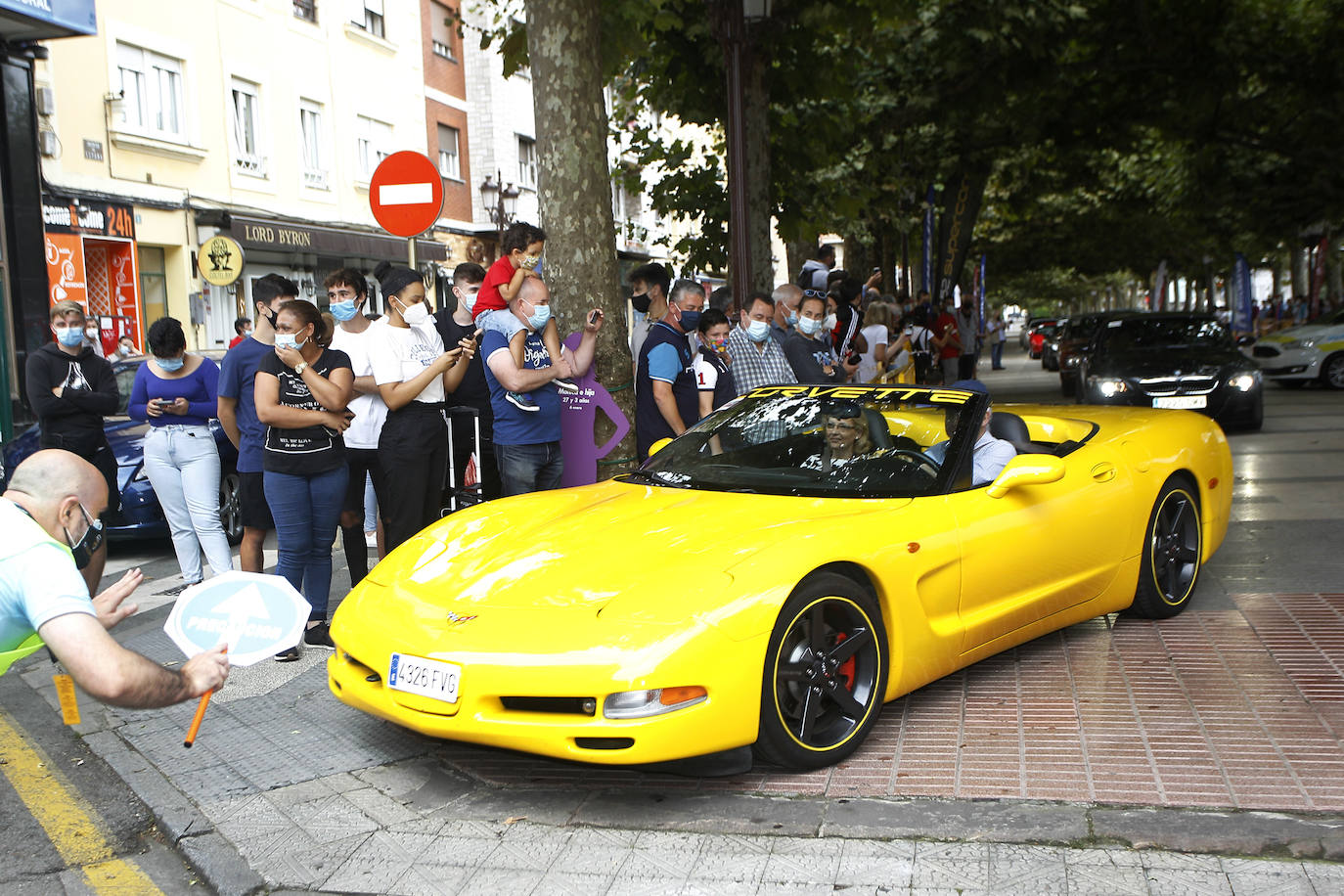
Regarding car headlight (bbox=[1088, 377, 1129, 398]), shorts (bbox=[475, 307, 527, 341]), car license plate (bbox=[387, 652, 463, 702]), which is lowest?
car license plate (bbox=[387, 652, 463, 702])

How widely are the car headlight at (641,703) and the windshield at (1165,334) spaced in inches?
520

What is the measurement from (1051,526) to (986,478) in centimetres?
36

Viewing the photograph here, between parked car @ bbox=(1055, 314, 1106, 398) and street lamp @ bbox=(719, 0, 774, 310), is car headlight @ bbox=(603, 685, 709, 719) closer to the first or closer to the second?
street lamp @ bbox=(719, 0, 774, 310)

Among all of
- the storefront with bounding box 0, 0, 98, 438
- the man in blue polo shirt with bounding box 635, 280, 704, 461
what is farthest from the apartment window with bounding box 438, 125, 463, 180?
the man in blue polo shirt with bounding box 635, 280, 704, 461

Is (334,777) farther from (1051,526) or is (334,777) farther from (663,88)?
(663,88)

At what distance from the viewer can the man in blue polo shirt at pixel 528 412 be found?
6719mm

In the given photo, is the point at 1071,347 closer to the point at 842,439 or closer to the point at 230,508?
the point at 230,508

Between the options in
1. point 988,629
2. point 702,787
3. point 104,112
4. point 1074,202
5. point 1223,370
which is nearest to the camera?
point 702,787

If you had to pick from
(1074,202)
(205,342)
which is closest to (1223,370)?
(205,342)

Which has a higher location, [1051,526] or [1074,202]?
[1074,202]

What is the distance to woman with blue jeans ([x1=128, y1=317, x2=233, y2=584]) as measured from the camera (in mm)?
7164

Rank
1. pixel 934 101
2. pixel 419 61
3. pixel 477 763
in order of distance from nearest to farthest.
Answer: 1. pixel 477 763
2. pixel 934 101
3. pixel 419 61

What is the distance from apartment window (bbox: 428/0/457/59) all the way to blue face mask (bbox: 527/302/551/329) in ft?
74.6

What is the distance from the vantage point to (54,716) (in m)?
5.33
